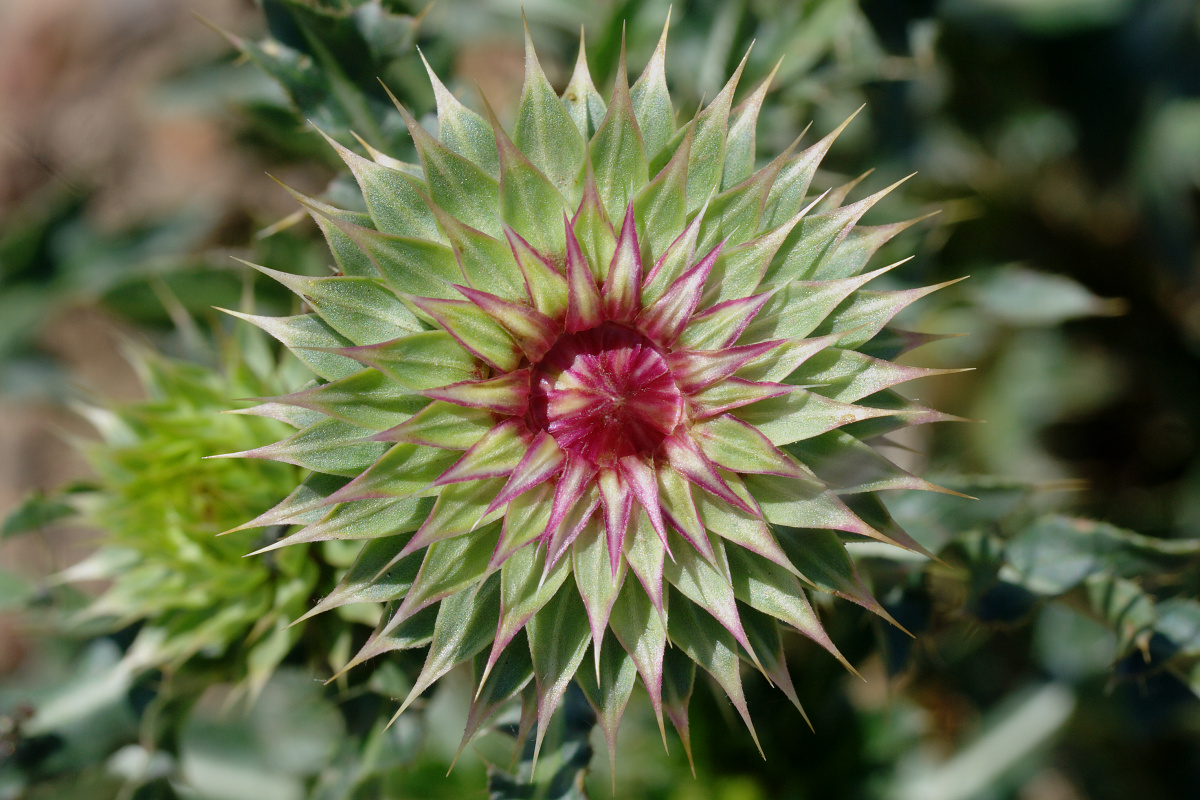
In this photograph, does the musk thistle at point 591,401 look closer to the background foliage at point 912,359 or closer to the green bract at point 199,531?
the background foliage at point 912,359

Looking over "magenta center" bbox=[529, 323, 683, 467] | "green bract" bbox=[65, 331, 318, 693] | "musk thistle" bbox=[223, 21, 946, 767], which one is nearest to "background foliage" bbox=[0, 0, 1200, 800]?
"green bract" bbox=[65, 331, 318, 693]

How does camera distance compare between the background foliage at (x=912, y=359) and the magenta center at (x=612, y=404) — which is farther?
the background foliage at (x=912, y=359)

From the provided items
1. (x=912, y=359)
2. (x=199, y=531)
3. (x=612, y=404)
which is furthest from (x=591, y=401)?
(x=912, y=359)

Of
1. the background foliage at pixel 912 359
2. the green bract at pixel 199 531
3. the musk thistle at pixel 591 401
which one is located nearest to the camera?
the musk thistle at pixel 591 401

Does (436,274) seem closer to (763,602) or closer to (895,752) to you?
(763,602)

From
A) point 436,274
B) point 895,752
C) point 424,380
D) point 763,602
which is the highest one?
point 436,274

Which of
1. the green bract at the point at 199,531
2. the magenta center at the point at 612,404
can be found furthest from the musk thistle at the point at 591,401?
the green bract at the point at 199,531

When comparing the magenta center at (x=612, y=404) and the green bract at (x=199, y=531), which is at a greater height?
the magenta center at (x=612, y=404)

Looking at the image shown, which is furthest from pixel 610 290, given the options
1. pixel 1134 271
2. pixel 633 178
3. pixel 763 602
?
pixel 1134 271
